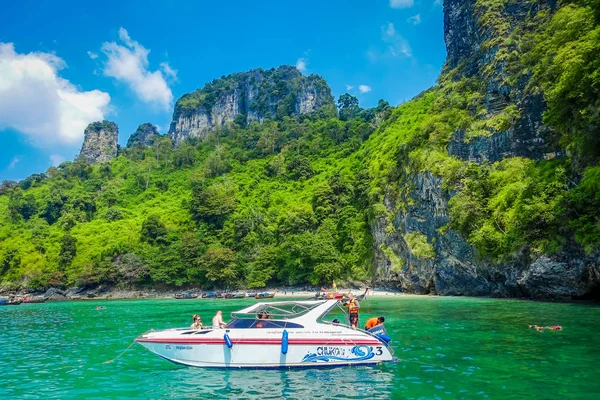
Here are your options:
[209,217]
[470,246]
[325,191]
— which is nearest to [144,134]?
[209,217]

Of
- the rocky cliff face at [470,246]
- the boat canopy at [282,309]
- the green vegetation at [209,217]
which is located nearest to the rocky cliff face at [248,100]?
the green vegetation at [209,217]

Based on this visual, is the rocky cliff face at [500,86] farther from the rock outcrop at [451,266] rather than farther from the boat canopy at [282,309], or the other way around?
the boat canopy at [282,309]

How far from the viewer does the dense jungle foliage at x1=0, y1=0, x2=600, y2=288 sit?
32.7m

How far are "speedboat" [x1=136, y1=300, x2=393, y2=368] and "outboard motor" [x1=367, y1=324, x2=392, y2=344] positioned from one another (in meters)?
0.04

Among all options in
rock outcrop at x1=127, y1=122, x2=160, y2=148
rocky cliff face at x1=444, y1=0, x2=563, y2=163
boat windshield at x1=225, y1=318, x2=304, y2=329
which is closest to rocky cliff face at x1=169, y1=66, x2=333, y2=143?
rock outcrop at x1=127, y1=122, x2=160, y2=148

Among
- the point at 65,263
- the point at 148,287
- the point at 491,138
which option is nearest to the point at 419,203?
the point at 491,138

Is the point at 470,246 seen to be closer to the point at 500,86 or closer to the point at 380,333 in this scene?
the point at 500,86

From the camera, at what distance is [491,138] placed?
4803 cm

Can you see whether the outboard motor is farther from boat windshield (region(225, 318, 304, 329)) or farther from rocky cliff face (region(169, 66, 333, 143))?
rocky cliff face (region(169, 66, 333, 143))

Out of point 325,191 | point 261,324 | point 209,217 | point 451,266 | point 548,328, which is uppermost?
point 325,191

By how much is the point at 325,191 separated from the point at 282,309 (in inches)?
2661

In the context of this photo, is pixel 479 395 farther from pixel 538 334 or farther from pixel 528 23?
pixel 528 23

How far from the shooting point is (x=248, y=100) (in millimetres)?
172375

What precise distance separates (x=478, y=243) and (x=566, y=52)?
1892 centimetres
